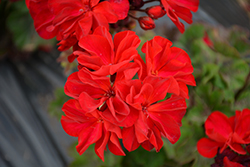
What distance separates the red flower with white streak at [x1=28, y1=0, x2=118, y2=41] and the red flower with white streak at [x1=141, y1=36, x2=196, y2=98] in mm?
79

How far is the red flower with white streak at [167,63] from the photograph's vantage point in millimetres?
346

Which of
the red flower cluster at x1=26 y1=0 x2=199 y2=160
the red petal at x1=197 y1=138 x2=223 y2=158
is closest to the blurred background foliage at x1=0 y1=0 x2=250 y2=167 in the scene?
the red petal at x1=197 y1=138 x2=223 y2=158

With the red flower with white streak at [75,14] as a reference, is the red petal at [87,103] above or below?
below

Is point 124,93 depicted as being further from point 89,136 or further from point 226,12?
point 226,12

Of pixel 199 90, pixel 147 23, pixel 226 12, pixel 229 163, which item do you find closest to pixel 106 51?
pixel 147 23

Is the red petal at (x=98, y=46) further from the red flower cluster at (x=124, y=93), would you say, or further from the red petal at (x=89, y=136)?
the red petal at (x=89, y=136)

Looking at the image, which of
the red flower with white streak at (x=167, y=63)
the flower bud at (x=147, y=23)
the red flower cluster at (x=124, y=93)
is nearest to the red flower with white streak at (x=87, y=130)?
the red flower cluster at (x=124, y=93)

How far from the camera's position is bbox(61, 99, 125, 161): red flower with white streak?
0.34 m

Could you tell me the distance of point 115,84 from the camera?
34 centimetres

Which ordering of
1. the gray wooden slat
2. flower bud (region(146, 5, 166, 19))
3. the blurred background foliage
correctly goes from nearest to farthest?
flower bud (region(146, 5, 166, 19)) → the blurred background foliage → the gray wooden slat

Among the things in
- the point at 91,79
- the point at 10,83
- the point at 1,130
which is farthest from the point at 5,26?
the point at 91,79

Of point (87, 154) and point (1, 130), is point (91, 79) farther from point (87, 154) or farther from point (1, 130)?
point (1, 130)

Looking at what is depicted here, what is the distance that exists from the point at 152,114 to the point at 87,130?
109mm

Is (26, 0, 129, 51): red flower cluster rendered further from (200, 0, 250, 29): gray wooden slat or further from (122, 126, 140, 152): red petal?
(200, 0, 250, 29): gray wooden slat
